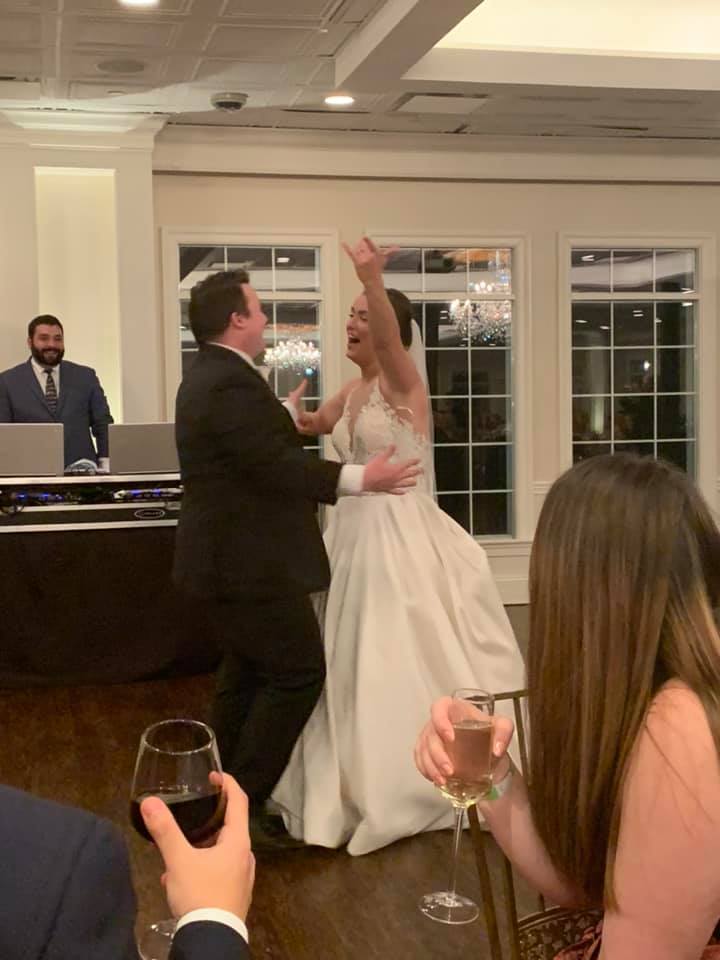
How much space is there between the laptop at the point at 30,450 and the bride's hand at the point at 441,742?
171 inches

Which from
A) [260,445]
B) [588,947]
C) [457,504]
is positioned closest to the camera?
[588,947]

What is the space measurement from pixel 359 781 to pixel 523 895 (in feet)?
2.08

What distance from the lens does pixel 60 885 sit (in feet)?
2.44

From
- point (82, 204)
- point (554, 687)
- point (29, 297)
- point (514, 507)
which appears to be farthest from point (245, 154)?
point (554, 687)

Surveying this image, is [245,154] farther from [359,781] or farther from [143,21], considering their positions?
[359,781]

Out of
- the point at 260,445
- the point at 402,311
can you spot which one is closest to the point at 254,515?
the point at 260,445

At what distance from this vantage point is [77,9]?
5180 millimetres

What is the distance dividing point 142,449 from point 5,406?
55.0 inches

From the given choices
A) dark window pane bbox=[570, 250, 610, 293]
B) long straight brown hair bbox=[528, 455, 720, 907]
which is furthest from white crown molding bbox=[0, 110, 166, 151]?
long straight brown hair bbox=[528, 455, 720, 907]

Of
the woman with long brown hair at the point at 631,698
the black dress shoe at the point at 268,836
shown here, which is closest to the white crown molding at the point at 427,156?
the black dress shoe at the point at 268,836

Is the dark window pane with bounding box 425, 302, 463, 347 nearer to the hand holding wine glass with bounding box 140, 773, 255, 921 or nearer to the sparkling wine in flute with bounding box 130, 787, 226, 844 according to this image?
the sparkling wine in flute with bounding box 130, 787, 226, 844

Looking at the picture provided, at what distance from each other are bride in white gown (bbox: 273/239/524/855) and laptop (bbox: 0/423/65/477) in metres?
2.18

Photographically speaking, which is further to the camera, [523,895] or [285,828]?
[285,828]

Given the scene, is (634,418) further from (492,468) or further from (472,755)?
(472,755)
